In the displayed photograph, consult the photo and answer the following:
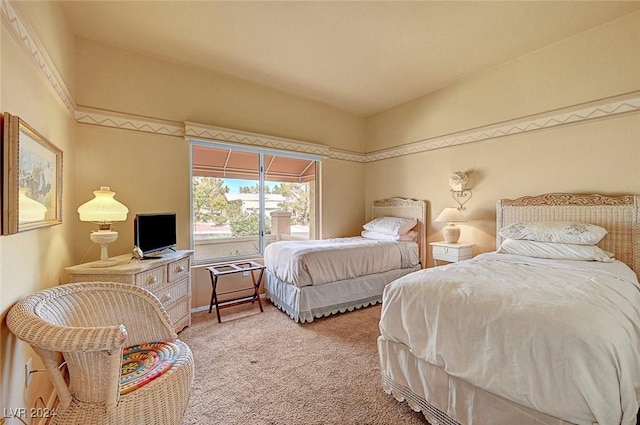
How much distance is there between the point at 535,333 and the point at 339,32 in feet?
9.40

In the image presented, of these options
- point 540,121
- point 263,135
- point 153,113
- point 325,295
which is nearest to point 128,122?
point 153,113

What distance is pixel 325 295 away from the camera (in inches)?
124

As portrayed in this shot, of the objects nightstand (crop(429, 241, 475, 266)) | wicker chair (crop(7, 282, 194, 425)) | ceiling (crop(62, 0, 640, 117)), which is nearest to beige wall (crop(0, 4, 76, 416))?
wicker chair (crop(7, 282, 194, 425))

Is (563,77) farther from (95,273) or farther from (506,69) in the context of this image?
(95,273)

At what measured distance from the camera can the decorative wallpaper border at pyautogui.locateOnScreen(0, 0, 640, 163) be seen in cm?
172

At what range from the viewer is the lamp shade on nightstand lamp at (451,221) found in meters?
3.52

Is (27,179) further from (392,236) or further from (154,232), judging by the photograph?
(392,236)

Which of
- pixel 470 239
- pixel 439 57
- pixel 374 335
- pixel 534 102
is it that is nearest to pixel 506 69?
pixel 534 102

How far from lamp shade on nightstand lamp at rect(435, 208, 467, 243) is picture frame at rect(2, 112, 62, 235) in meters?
3.82

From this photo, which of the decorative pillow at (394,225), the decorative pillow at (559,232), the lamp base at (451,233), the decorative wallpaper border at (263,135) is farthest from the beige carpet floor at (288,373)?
the decorative wallpaper border at (263,135)

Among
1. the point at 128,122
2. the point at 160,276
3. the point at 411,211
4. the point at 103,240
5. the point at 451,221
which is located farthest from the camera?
the point at 411,211

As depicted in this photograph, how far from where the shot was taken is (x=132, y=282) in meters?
2.19

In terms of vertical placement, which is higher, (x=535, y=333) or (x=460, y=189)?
(x=460, y=189)

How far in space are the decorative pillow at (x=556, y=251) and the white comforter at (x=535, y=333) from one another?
40 centimetres
